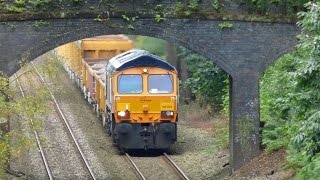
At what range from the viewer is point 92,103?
36094 millimetres

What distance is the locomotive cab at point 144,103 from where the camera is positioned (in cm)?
2695

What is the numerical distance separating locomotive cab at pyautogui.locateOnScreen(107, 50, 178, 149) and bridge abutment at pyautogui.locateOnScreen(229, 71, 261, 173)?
359 centimetres

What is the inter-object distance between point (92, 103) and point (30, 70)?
16982 millimetres

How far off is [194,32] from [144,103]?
173 inches

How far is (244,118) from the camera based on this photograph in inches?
938

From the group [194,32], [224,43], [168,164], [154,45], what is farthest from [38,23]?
[154,45]

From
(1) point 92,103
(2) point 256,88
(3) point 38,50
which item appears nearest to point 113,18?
(3) point 38,50

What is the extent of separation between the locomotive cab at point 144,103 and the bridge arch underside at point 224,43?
136 inches

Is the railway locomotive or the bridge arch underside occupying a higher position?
the bridge arch underside

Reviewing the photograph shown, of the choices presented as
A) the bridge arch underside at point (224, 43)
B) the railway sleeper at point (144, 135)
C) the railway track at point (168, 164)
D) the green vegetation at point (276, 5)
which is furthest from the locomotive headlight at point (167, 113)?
the green vegetation at point (276, 5)

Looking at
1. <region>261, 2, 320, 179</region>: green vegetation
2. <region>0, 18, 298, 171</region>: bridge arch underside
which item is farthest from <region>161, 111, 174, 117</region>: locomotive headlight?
<region>261, 2, 320, 179</region>: green vegetation

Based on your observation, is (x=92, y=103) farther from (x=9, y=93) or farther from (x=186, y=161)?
(x=9, y=93)

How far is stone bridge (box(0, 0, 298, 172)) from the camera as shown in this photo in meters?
22.6

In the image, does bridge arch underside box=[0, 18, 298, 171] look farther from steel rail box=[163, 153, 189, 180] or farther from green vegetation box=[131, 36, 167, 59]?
green vegetation box=[131, 36, 167, 59]
